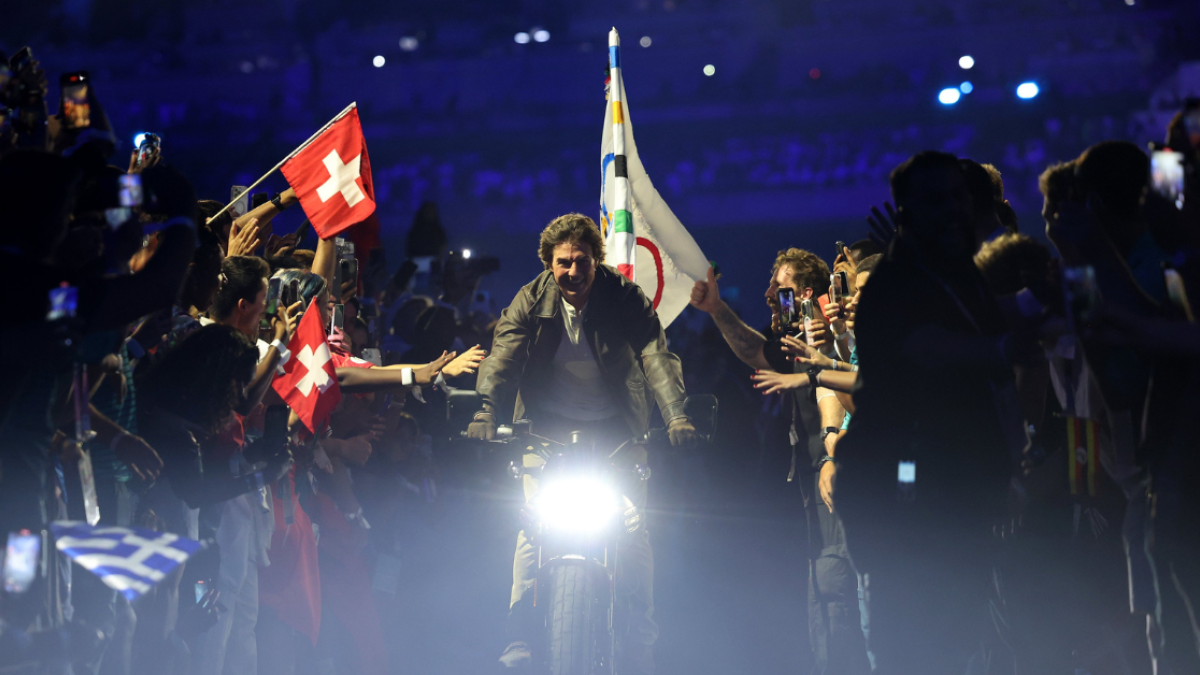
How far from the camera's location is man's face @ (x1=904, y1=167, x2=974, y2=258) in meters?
3.21

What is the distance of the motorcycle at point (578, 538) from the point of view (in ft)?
14.8

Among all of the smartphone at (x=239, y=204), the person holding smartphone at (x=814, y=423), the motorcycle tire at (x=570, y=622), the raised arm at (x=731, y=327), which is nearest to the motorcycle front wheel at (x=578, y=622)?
the motorcycle tire at (x=570, y=622)

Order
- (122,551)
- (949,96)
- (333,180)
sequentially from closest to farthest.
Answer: (122,551), (333,180), (949,96)

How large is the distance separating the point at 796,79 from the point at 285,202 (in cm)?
2596

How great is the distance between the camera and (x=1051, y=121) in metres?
23.8

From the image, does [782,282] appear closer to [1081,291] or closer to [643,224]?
[643,224]

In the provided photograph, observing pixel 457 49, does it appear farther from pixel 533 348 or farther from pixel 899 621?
pixel 899 621

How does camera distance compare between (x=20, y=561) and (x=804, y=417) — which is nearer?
(x=20, y=561)

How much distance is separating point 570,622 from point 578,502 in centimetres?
53

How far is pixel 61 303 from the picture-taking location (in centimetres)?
271

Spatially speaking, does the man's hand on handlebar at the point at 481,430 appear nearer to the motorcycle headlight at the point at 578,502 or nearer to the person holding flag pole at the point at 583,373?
the person holding flag pole at the point at 583,373

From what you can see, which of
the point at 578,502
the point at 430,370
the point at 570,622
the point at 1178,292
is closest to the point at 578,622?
the point at 570,622

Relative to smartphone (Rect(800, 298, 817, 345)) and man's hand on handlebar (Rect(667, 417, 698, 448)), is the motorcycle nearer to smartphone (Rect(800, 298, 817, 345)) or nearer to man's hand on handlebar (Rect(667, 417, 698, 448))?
man's hand on handlebar (Rect(667, 417, 698, 448))

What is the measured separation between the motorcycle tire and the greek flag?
6.31 ft
